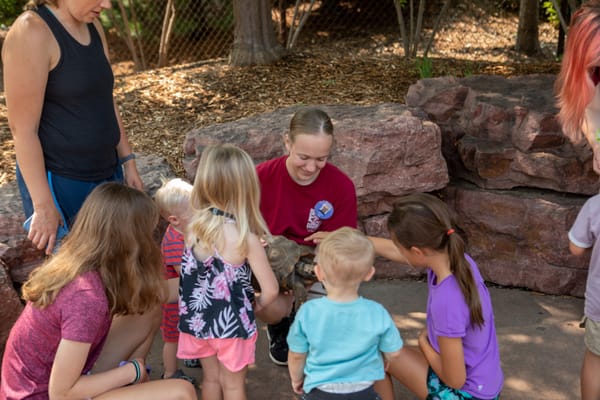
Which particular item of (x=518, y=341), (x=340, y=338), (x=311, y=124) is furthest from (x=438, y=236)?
(x=518, y=341)

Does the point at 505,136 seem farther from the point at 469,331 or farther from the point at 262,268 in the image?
the point at 262,268

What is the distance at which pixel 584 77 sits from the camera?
2.65 metres

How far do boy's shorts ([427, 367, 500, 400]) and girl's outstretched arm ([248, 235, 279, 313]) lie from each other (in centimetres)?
65

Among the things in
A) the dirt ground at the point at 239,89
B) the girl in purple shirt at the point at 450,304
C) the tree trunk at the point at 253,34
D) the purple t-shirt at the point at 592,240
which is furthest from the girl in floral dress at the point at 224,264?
the tree trunk at the point at 253,34

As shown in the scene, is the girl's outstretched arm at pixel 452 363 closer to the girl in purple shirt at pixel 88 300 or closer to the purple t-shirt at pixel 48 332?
the girl in purple shirt at pixel 88 300

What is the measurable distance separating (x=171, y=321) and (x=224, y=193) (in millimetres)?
753

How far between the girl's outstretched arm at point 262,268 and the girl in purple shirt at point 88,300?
0.33 meters

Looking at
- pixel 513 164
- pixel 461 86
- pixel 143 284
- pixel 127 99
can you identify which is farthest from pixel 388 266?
pixel 127 99

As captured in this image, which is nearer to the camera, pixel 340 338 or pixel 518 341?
pixel 340 338

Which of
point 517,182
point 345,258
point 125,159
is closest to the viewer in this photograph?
point 345,258

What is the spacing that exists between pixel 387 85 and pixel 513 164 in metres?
1.72

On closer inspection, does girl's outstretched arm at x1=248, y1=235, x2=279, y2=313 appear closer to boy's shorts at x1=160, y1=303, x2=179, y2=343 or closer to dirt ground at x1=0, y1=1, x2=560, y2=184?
boy's shorts at x1=160, y1=303, x2=179, y2=343

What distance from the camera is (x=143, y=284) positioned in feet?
7.60

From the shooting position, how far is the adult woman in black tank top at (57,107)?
237cm
